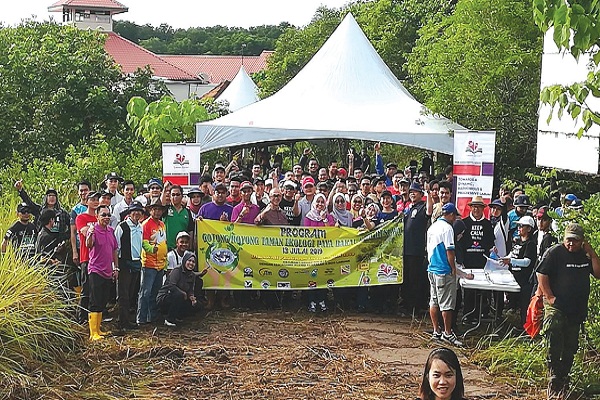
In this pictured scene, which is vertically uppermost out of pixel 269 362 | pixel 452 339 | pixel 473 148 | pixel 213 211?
pixel 473 148

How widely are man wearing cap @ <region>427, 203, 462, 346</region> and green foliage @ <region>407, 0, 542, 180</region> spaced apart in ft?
25.4

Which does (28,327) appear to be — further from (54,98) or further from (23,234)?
(54,98)

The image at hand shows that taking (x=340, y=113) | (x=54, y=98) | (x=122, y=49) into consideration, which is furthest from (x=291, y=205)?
(x=122, y=49)

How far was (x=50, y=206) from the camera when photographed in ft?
35.3

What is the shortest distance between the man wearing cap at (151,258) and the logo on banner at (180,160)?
3.11 metres

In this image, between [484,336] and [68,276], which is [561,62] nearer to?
[484,336]

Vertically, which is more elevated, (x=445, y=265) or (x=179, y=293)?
(x=445, y=265)

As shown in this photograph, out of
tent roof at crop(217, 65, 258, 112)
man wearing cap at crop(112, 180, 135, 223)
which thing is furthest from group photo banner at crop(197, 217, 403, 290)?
tent roof at crop(217, 65, 258, 112)

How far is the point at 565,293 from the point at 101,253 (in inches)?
199

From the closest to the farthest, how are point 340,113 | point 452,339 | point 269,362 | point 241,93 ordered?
point 269,362 → point 452,339 → point 340,113 → point 241,93

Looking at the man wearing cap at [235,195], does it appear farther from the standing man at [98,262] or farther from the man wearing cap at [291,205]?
the standing man at [98,262]

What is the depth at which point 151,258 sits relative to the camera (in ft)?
34.5

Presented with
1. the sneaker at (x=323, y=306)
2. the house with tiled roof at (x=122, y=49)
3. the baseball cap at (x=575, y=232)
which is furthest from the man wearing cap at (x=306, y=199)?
the house with tiled roof at (x=122, y=49)

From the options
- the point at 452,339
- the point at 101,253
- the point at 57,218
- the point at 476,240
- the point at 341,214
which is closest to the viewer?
the point at 101,253
